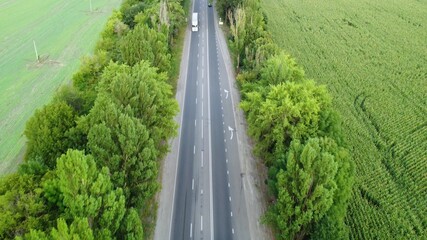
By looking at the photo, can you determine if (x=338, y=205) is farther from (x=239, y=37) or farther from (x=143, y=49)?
(x=239, y=37)

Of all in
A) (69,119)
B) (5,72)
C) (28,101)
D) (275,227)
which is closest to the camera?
(275,227)

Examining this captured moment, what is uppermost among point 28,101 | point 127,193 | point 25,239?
point 25,239

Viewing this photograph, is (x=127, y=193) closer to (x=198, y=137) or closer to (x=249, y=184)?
(x=249, y=184)

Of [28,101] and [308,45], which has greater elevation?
[308,45]

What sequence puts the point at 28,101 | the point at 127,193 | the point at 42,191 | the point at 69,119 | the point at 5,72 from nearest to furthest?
the point at 42,191 → the point at 127,193 → the point at 69,119 → the point at 28,101 → the point at 5,72

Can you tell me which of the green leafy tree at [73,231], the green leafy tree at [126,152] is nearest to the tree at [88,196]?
the green leafy tree at [73,231]

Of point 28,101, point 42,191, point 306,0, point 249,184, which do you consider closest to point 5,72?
point 28,101

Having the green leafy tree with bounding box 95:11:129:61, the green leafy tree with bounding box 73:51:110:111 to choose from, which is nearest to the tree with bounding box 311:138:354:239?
the green leafy tree with bounding box 73:51:110:111
